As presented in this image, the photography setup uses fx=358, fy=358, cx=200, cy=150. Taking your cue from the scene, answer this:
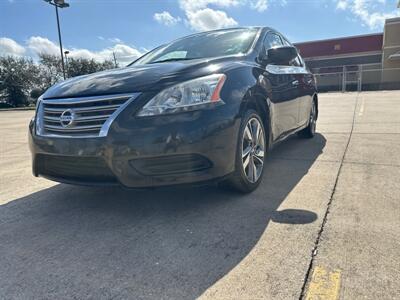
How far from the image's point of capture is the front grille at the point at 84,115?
8.57 feet

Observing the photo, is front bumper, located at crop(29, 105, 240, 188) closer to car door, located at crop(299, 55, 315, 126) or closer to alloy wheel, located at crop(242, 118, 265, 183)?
alloy wheel, located at crop(242, 118, 265, 183)

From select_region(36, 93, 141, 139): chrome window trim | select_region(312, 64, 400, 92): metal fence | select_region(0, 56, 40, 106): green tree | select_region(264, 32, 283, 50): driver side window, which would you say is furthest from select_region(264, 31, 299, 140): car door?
select_region(0, 56, 40, 106): green tree

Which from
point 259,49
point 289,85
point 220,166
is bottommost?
point 220,166

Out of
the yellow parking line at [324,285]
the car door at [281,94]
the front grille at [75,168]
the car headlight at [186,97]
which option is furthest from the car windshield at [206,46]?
the yellow parking line at [324,285]

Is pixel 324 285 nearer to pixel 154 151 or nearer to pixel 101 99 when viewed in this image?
pixel 154 151

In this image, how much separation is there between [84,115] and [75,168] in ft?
1.39

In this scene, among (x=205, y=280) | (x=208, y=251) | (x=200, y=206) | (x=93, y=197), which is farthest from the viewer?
(x=93, y=197)

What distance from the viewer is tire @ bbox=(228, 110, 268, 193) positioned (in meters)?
2.97

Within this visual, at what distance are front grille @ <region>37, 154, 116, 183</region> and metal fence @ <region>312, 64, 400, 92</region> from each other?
2790 cm

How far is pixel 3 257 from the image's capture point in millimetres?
2318

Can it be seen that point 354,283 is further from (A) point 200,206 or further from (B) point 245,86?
(B) point 245,86

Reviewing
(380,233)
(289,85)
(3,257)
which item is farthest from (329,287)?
(289,85)

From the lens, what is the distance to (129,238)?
2480mm

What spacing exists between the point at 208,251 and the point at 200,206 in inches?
30.3
